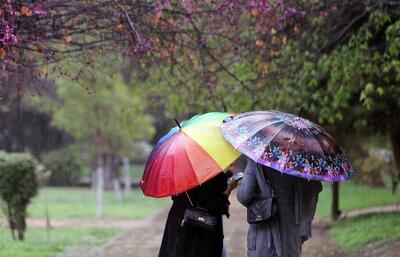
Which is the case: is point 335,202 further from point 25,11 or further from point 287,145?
point 287,145

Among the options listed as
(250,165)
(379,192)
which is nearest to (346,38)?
(250,165)

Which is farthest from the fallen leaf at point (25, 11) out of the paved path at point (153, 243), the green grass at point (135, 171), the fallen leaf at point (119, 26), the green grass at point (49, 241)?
the green grass at point (135, 171)

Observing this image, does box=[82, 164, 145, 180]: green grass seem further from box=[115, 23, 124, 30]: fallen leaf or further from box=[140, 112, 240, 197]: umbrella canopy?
box=[140, 112, 240, 197]: umbrella canopy

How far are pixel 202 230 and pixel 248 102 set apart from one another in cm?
624

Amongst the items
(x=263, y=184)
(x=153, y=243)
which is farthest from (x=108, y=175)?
(x=263, y=184)

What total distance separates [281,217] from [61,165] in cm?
3565

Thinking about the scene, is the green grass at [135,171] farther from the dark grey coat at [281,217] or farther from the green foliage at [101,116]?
the dark grey coat at [281,217]

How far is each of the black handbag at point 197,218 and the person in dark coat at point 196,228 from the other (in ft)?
0.17

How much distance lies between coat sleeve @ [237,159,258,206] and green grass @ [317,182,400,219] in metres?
15.7

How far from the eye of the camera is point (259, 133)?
573 centimetres

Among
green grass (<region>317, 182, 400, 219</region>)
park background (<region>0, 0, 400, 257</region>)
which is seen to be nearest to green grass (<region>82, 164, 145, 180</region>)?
green grass (<region>317, 182, 400, 219</region>)

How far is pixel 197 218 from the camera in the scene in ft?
20.0

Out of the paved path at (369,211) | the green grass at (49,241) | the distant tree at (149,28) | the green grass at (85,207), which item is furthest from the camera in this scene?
the green grass at (85,207)

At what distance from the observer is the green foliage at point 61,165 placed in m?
39.7
